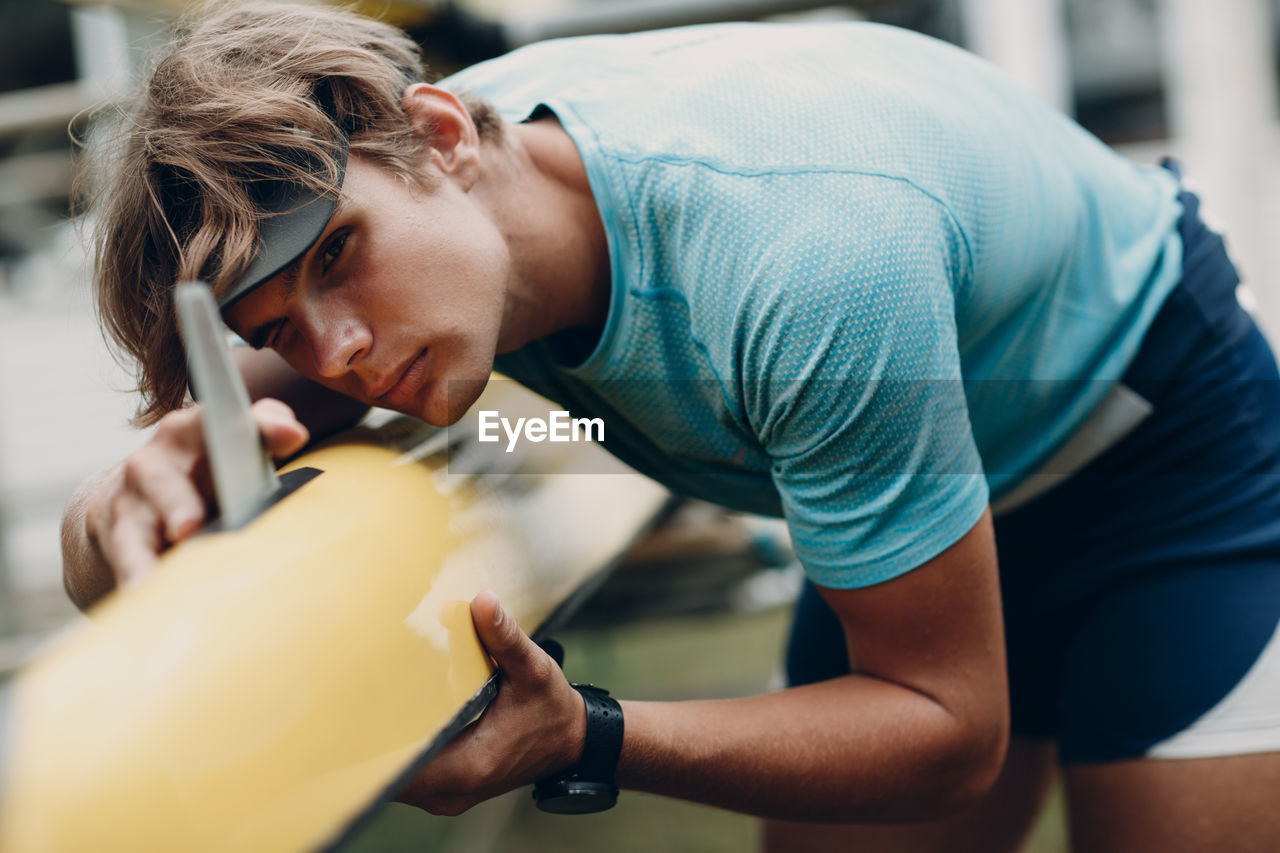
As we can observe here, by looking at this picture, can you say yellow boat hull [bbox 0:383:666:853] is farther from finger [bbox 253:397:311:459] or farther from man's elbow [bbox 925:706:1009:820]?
man's elbow [bbox 925:706:1009:820]

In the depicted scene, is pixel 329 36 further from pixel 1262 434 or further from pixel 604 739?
pixel 1262 434

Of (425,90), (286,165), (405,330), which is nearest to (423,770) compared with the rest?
(405,330)

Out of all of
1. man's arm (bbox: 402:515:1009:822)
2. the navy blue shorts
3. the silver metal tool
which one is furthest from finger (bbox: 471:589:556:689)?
the navy blue shorts

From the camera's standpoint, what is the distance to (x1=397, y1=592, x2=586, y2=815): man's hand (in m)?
0.95

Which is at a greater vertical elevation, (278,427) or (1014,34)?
(278,427)

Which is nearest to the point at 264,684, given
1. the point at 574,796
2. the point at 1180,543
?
the point at 574,796

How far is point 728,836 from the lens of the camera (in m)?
2.84

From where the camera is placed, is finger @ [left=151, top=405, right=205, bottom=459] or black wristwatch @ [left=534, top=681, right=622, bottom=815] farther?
black wristwatch @ [left=534, top=681, right=622, bottom=815]

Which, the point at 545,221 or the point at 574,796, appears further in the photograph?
the point at 545,221

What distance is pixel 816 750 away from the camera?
114cm

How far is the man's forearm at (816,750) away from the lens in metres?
1.11

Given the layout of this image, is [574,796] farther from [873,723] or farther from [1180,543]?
[1180,543]

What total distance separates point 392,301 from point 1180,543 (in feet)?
3.29

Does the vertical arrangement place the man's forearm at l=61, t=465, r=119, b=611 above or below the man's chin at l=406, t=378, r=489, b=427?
below
